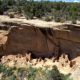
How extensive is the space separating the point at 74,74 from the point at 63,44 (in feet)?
11.7

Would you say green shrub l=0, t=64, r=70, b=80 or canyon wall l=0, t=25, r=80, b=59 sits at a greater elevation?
canyon wall l=0, t=25, r=80, b=59

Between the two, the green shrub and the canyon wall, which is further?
the canyon wall

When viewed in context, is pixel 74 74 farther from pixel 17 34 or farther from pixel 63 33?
pixel 17 34

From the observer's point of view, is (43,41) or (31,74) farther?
(43,41)

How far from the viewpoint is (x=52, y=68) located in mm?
23594

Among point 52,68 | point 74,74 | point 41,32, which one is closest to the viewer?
point 74,74

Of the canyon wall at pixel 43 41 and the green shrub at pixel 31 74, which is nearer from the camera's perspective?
the green shrub at pixel 31 74

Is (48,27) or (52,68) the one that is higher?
(48,27)

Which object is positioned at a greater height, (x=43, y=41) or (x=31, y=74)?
(x=43, y=41)

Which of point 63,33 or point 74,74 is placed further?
point 63,33

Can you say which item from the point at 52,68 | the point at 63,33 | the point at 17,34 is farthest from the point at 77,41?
the point at 17,34

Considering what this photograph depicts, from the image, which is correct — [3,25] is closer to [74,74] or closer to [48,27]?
[48,27]

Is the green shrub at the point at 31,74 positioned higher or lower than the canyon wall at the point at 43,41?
lower

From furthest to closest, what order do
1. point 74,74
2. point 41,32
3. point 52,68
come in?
1. point 41,32
2. point 52,68
3. point 74,74
